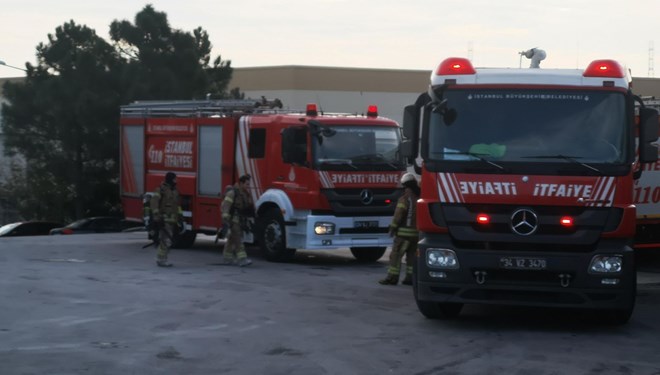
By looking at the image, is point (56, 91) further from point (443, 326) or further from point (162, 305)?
point (443, 326)

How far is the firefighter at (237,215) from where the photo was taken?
18.7m

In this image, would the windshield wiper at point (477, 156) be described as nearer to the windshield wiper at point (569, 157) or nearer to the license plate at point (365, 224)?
the windshield wiper at point (569, 157)

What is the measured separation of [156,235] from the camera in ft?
62.0

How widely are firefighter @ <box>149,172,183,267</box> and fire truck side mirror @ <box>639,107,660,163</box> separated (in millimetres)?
9095

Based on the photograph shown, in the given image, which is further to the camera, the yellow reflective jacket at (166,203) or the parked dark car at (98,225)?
the parked dark car at (98,225)

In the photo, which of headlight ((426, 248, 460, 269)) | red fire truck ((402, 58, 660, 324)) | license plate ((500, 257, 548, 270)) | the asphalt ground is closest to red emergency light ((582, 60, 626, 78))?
red fire truck ((402, 58, 660, 324))

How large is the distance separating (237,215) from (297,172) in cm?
133

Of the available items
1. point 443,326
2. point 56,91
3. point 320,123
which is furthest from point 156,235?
point 56,91

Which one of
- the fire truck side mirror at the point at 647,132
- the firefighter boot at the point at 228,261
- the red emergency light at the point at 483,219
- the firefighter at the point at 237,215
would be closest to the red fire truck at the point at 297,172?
the firefighter at the point at 237,215

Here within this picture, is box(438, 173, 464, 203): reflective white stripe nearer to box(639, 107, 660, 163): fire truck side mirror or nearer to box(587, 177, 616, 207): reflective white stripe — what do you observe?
box(587, 177, 616, 207): reflective white stripe

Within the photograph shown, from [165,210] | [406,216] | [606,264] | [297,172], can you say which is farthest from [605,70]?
[165,210]

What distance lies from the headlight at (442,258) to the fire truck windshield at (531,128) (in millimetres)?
953

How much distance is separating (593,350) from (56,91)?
34307 millimetres

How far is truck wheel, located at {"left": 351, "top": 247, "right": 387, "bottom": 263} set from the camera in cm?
2072
